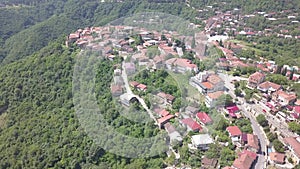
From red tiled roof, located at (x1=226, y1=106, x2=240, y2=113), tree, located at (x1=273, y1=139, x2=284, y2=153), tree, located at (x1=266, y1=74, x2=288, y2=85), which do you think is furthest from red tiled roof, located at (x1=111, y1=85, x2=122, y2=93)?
tree, located at (x1=266, y1=74, x2=288, y2=85)

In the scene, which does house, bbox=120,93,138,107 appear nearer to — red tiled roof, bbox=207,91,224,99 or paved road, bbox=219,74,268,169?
red tiled roof, bbox=207,91,224,99

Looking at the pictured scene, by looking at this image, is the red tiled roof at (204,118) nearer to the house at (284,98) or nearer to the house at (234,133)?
the house at (234,133)

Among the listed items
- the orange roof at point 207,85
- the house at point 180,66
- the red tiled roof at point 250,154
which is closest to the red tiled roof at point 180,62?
the house at point 180,66

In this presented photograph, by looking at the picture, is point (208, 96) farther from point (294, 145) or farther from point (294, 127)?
point (294, 145)

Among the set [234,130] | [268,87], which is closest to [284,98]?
[268,87]

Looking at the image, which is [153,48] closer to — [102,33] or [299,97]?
[102,33]

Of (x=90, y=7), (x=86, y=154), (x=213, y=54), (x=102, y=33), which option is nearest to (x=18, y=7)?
(x=90, y=7)
